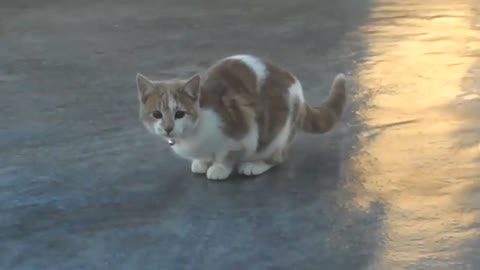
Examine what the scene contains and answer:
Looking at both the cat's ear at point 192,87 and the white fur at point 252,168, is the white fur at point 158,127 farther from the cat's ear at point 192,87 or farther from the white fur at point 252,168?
the white fur at point 252,168

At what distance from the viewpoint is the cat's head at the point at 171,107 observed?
269 centimetres

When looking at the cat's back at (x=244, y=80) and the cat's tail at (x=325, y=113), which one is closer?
the cat's back at (x=244, y=80)

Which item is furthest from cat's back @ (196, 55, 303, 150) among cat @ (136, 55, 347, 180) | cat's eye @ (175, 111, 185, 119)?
cat's eye @ (175, 111, 185, 119)

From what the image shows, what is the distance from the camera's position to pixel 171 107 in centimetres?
270

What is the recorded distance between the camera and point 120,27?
5.20 meters

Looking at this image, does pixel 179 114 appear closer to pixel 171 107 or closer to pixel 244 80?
pixel 171 107

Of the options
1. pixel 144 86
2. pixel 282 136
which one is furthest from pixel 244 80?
pixel 144 86

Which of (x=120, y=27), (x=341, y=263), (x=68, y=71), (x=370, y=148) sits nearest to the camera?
(x=341, y=263)

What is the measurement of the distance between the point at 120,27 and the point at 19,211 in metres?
2.59

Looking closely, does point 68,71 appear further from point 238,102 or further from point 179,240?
point 179,240

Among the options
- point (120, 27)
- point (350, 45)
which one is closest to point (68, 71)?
point (120, 27)

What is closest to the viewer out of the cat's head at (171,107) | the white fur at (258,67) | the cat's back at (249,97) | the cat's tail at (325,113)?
the cat's head at (171,107)

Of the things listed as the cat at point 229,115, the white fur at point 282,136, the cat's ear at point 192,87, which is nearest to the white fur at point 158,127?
the cat at point 229,115

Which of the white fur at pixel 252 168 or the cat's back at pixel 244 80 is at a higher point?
the cat's back at pixel 244 80
